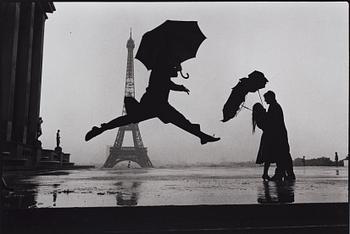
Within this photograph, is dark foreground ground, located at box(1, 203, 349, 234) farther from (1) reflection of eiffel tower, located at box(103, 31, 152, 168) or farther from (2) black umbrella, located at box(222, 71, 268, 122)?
(1) reflection of eiffel tower, located at box(103, 31, 152, 168)

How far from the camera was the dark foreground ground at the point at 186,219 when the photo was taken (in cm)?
283

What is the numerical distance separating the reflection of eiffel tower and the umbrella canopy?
922 mm

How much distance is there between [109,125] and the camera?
214 inches

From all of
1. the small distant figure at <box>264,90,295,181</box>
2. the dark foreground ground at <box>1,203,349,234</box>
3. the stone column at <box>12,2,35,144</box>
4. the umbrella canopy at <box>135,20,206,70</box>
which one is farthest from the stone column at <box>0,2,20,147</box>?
the dark foreground ground at <box>1,203,349,234</box>

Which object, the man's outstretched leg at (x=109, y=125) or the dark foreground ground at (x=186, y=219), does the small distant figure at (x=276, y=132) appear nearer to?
the dark foreground ground at (x=186, y=219)

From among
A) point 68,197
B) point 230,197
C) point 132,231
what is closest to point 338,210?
point 230,197

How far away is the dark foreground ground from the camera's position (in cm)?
283

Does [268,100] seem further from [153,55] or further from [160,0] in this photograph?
[160,0]

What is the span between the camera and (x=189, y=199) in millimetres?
3375

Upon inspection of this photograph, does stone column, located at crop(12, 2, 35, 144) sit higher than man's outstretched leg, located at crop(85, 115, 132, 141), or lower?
higher

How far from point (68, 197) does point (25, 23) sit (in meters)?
11.9

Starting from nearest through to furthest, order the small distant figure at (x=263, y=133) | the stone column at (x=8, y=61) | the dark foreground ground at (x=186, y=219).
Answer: the dark foreground ground at (x=186, y=219) → the small distant figure at (x=263, y=133) → the stone column at (x=8, y=61)

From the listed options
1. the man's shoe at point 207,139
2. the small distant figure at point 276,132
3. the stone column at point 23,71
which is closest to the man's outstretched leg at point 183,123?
the man's shoe at point 207,139

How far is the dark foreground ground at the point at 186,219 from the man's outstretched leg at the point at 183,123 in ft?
8.18
